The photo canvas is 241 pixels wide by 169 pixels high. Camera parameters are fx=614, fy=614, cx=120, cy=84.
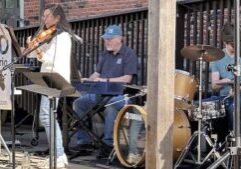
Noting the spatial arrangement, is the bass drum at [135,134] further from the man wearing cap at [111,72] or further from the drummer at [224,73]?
the drummer at [224,73]

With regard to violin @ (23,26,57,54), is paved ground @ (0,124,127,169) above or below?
below

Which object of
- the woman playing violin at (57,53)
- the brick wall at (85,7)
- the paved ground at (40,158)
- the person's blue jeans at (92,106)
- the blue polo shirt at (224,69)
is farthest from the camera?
the brick wall at (85,7)

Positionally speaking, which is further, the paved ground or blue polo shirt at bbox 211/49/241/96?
the paved ground

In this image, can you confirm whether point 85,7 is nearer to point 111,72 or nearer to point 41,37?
point 111,72

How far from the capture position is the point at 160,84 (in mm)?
5570

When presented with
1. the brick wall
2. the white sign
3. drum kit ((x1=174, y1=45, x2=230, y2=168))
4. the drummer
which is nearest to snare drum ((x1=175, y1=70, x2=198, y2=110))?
drum kit ((x1=174, y1=45, x2=230, y2=168))

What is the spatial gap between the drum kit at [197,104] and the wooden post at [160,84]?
0.98m

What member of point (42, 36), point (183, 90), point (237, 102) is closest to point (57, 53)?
point (42, 36)

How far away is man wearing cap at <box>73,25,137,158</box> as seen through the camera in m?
7.66

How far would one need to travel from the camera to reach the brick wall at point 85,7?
10.7 metres

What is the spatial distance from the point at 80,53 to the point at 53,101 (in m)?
4.67

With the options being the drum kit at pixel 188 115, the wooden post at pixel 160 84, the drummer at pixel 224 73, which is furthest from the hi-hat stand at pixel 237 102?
the drummer at pixel 224 73

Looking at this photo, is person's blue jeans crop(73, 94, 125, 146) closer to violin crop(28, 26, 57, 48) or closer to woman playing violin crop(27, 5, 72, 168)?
woman playing violin crop(27, 5, 72, 168)

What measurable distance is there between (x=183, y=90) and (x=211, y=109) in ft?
1.24
